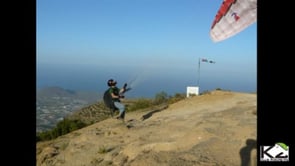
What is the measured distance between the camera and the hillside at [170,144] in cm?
938

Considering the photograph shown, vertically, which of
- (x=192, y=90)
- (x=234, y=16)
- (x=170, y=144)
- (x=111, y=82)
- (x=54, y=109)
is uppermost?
(x=234, y=16)

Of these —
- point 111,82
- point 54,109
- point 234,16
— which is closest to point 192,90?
point 111,82

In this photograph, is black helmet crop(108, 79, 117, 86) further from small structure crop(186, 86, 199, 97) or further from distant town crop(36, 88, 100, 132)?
small structure crop(186, 86, 199, 97)

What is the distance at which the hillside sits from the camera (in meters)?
9.38

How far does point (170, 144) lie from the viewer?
1047cm

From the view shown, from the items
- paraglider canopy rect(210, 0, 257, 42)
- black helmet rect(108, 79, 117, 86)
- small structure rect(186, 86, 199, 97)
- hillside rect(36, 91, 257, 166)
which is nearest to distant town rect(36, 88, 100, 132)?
small structure rect(186, 86, 199, 97)

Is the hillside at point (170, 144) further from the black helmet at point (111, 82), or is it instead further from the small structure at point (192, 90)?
the small structure at point (192, 90)

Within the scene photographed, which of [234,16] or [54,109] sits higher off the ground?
[234,16]
